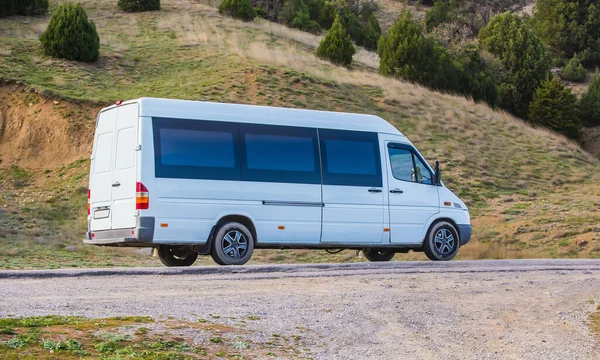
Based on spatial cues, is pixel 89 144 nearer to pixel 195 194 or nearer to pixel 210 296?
pixel 195 194

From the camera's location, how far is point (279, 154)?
1544cm

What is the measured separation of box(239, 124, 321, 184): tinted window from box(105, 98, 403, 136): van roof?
16 cm

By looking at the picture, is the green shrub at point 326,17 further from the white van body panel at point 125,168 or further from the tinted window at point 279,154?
the white van body panel at point 125,168

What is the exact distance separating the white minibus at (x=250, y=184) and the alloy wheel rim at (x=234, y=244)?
0.06ft

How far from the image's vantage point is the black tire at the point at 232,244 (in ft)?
48.3

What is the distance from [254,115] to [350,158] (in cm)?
187

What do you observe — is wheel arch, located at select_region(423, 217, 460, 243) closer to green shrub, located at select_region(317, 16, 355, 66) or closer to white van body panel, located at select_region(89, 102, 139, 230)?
white van body panel, located at select_region(89, 102, 139, 230)

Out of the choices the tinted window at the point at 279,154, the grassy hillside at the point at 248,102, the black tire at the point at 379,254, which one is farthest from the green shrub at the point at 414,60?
the tinted window at the point at 279,154

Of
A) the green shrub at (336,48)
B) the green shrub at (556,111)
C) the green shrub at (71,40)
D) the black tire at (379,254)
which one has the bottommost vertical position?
the black tire at (379,254)

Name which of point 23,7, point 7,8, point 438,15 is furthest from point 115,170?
point 438,15

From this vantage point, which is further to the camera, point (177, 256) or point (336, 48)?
point (336, 48)

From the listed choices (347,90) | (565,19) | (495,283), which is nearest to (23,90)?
(347,90)

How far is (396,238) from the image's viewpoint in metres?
16.4

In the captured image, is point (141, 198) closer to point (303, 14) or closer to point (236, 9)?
point (236, 9)
